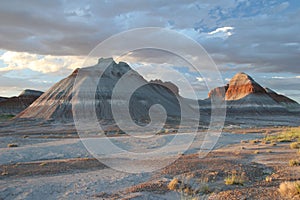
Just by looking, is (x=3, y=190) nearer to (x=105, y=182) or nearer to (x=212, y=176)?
(x=105, y=182)

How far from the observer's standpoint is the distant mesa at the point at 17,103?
11975 cm

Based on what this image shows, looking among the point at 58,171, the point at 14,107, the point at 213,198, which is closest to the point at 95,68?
the point at 14,107

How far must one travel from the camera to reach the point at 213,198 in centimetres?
1016

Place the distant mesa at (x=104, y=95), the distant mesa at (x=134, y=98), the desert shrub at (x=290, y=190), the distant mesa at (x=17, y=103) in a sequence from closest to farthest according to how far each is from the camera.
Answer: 1. the desert shrub at (x=290, y=190)
2. the distant mesa at (x=104, y=95)
3. the distant mesa at (x=134, y=98)
4. the distant mesa at (x=17, y=103)

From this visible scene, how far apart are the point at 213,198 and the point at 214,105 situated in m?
137

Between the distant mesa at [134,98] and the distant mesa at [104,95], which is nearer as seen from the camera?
the distant mesa at [104,95]

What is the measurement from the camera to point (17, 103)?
125312 millimetres

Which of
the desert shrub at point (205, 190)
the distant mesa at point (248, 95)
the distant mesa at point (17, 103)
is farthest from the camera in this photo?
the distant mesa at point (248, 95)

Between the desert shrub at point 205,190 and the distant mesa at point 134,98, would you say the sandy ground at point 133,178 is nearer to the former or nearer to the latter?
the desert shrub at point 205,190

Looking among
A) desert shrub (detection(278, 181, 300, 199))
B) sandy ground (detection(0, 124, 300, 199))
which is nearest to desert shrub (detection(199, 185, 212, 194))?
sandy ground (detection(0, 124, 300, 199))

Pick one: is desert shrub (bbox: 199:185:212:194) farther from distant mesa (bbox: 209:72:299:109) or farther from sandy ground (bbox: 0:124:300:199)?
distant mesa (bbox: 209:72:299:109)

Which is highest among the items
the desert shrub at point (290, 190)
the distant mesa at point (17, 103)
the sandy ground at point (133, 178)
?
the distant mesa at point (17, 103)

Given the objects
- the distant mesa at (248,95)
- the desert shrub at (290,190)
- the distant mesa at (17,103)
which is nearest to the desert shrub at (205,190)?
the desert shrub at (290,190)

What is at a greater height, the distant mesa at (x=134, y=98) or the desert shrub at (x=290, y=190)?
the distant mesa at (x=134, y=98)
